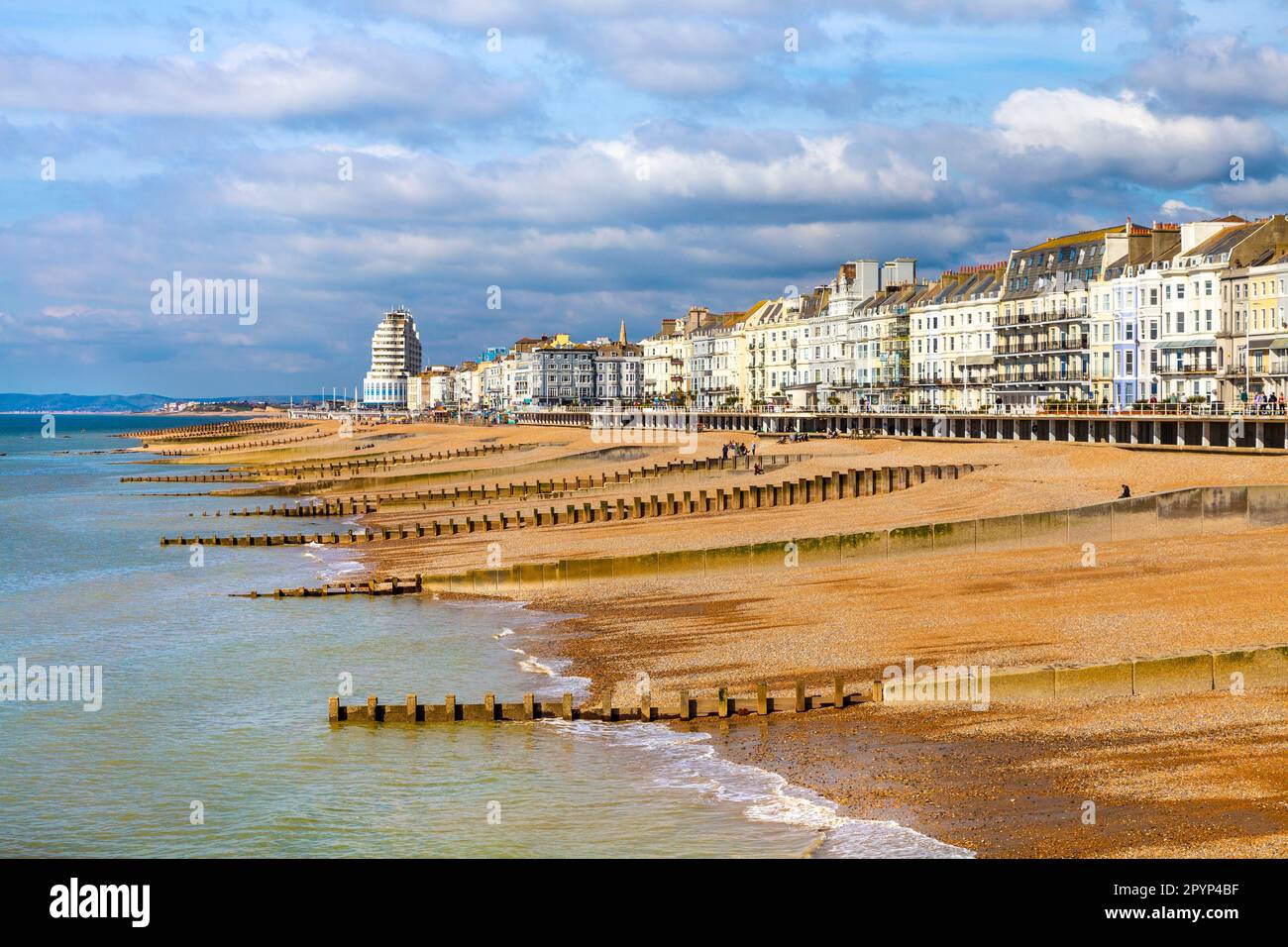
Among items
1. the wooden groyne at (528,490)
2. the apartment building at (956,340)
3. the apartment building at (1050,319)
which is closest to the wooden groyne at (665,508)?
the wooden groyne at (528,490)

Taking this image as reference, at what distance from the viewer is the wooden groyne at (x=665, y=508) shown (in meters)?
52.2

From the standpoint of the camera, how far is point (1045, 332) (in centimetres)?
10212

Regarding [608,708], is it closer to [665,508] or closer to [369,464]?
[665,508]

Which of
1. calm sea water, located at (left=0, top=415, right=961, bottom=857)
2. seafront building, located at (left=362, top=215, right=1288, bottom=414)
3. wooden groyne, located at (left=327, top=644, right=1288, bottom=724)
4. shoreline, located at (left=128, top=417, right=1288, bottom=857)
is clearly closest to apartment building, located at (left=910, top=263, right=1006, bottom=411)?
seafront building, located at (left=362, top=215, right=1288, bottom=414)

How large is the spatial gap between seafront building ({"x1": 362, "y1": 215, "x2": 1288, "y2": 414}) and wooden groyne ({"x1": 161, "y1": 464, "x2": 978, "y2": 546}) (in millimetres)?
20666

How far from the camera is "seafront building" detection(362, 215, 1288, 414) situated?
78562 millimetres

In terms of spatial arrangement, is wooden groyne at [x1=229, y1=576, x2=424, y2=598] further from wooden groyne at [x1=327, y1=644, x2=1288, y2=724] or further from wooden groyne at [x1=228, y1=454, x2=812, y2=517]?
wooden groyne at [x1=228, y1=454, x2=812, y2=517]

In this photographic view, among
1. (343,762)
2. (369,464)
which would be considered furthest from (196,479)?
(343,762)

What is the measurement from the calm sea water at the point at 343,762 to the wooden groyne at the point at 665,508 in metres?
17.1

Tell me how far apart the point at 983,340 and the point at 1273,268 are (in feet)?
126

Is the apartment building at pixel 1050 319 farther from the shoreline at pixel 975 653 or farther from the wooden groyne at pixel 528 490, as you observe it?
the shoreline at pixel 975 653

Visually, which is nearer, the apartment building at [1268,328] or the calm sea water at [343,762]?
the calm sea water at [343,762]

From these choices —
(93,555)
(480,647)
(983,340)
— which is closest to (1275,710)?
(480,647)

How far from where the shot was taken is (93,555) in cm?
5162
